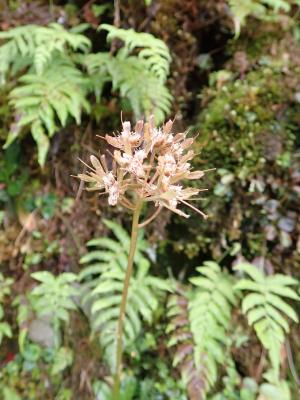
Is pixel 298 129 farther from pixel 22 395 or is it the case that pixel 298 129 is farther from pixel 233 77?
pixel 22 395

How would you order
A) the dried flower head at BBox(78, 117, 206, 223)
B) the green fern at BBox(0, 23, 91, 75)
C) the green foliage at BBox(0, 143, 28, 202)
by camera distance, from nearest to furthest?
the dried flower head at BBox(78, 117, 206, 223), the green fern at BBox(0, 23, 91, 75), the green foliage at BBox(0, 143, 28, 202)

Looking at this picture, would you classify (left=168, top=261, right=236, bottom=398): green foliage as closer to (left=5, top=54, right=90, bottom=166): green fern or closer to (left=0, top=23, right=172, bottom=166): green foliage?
(left=0, top=23, right=172, bottom=166): green foliage

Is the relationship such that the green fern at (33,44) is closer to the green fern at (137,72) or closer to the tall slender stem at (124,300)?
the green fern at (137,72)

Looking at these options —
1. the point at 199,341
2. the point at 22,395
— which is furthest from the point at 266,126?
the point at 22,395

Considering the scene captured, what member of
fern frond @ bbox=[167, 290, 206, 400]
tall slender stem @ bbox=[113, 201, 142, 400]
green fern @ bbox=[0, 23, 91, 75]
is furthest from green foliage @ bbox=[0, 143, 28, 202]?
tall slender stem @ bbox=[113, 201, 142, 400]

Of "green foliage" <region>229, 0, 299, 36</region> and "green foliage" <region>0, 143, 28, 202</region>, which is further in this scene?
"green foliage" <region>0, 143, 28, 202</region>

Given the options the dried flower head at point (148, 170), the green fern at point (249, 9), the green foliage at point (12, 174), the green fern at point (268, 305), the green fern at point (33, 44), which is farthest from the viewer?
the green foliage at point (12, 174)

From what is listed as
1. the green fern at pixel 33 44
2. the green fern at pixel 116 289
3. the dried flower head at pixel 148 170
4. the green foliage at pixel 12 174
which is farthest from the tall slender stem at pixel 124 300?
the green foliage at pixel 12 174
